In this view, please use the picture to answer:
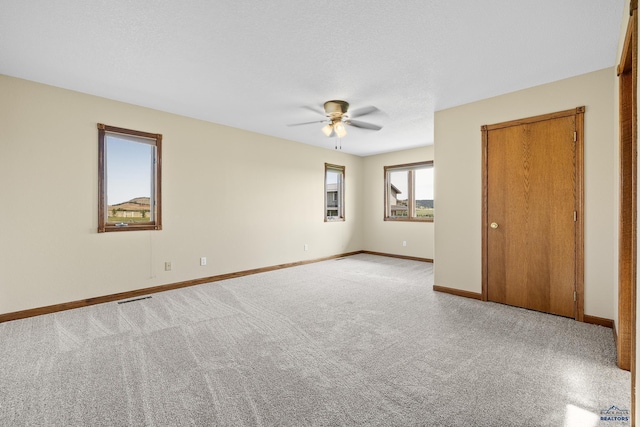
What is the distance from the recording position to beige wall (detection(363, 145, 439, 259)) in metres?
6.41

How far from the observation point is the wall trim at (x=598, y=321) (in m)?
2.80

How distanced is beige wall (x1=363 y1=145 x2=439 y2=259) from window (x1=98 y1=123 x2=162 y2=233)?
484cm

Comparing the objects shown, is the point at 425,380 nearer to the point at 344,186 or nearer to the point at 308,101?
the point at 308,101

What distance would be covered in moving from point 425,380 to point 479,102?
3340 mm

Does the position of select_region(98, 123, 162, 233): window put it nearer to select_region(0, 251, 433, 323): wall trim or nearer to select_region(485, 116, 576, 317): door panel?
select_region(0, 251, 433, 323): wall trim

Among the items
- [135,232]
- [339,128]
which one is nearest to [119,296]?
[135,232]

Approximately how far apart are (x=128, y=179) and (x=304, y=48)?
2.98 metres

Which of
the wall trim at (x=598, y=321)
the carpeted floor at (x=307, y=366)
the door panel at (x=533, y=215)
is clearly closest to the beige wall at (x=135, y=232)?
the carpeted floor at (x=307, y=366)

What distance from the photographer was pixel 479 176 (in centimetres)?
368

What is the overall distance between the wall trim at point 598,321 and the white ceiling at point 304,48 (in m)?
2.46

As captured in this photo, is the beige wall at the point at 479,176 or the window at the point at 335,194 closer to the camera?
the beige wall at the point at 479,176

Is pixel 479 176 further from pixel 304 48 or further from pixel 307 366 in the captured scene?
pixel 307 366

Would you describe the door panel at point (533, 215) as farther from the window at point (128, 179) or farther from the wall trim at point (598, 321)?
the window at point (128, 179)

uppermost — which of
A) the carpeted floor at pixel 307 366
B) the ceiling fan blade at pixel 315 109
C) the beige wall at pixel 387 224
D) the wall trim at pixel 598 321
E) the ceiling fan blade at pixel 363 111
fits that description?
the ceiling fan blade at pixel 315 109
